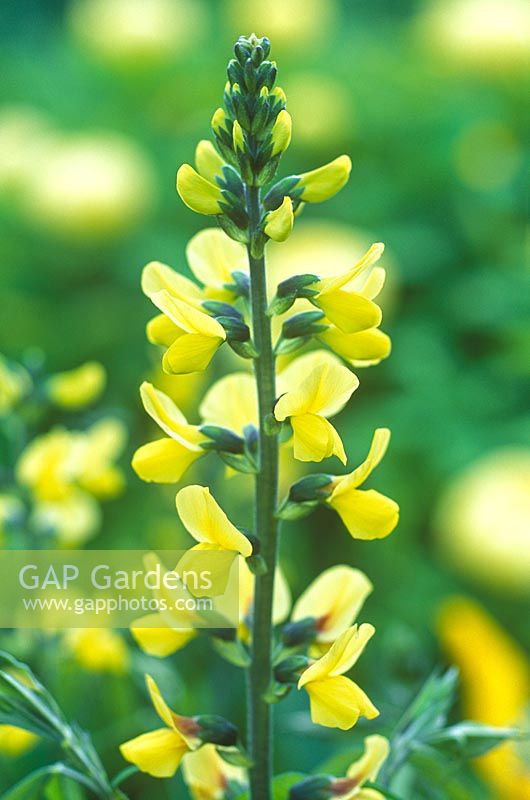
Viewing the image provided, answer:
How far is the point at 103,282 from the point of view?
1411mm

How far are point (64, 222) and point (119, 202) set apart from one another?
69mm

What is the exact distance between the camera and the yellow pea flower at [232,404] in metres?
0.36

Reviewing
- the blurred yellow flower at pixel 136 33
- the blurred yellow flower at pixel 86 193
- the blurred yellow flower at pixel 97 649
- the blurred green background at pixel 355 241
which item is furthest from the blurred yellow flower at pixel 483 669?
the blurred yellow flower at pixel 136 33

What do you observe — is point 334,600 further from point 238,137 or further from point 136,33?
point 136,33

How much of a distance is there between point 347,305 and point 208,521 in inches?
2.8

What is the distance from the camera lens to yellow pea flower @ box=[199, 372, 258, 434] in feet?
1.18

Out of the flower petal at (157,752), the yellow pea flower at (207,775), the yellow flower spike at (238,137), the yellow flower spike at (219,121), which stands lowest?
the yellow pea flower at (207,775)

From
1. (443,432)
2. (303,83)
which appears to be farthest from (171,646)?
(303,83)

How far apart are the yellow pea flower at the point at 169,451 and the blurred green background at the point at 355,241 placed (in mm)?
293

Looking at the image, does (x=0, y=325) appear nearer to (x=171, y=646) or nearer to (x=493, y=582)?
(x=493, y=582)

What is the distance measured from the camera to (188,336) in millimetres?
297

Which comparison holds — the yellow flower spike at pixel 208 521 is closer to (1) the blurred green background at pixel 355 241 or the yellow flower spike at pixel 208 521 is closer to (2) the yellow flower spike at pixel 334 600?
(2) the yellow flower spike at pixel 334 600

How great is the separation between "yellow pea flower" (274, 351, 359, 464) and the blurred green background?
1.05ft

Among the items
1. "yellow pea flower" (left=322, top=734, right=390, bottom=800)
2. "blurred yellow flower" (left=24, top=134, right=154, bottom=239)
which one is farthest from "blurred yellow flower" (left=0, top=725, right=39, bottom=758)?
"blurred yellow flower" (left=24, top=134, right=154, bottom=239)
